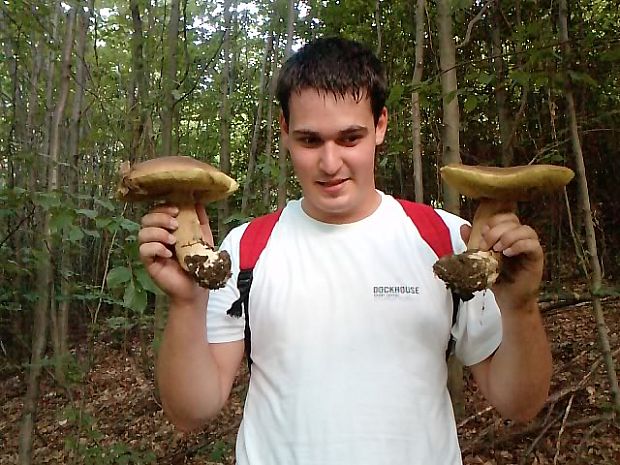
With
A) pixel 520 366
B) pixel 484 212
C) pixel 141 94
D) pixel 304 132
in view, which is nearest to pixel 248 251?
pixel 304 132

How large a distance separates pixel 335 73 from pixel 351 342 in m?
0.77

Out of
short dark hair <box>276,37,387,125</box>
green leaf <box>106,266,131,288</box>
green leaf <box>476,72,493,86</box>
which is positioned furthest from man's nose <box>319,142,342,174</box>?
green leaf <box>476,72,493,86</box>

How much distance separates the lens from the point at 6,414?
722cm

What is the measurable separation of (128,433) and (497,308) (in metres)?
5.50

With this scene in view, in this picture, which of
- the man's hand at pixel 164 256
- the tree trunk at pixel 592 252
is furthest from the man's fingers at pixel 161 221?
the tree trunk at pixel 592 252

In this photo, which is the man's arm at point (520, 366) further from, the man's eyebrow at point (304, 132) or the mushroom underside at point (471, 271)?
the man's eyebrow at point (304, 132)

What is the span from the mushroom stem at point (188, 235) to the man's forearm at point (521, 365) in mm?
867

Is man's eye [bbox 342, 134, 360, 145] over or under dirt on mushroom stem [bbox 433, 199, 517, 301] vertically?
over

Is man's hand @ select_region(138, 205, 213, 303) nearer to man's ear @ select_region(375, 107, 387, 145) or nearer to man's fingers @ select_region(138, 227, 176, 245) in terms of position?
man's fingers @ select_region(138, 227, 176, 245)

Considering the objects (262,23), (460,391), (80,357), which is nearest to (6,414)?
(80,357)

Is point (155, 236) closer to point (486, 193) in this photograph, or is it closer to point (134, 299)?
point (486, 193)

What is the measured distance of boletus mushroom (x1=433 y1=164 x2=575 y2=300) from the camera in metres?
1.47

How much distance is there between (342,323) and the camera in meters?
1.57

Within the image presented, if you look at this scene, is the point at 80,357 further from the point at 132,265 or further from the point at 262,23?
the point at 132,265
